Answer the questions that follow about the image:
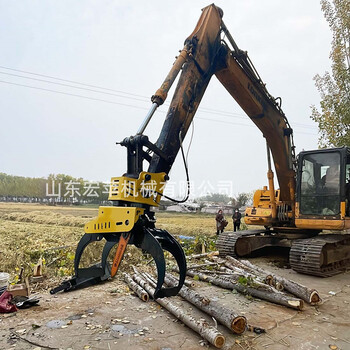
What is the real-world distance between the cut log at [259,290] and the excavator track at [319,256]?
6.06 feet

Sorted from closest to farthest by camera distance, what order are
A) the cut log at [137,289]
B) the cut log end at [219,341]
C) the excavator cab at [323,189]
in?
1. the cut log end at [219,341]
2. the cut log at [137,289]
3. the excavator cab at [323,189]

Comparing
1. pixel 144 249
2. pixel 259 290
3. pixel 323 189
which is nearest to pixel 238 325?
pixel 144 249

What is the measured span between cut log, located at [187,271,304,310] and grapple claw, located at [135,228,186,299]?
1.87 m

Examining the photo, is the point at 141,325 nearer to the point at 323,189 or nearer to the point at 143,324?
the point at 143,324

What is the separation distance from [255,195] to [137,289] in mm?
A: 5005

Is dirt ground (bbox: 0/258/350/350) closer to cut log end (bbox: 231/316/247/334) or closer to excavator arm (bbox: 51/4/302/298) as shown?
cut log end (bbox: 231/316/247/334)

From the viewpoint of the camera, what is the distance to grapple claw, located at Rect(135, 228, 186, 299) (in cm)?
370

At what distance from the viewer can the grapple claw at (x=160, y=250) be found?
370 centimetres

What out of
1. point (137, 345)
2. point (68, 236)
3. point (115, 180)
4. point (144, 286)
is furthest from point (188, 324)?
point (68, 236)

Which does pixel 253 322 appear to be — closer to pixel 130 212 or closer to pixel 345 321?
pixel 345 321

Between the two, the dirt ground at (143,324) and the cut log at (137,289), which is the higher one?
the cut log at (137,289)

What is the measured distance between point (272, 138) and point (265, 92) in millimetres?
1127

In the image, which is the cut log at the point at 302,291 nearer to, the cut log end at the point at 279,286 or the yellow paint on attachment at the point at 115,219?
the cut log end at the point at 279,286

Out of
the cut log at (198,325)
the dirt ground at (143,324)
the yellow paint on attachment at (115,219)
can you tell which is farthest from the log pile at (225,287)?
the yellow paint on attachment at (115,219)
